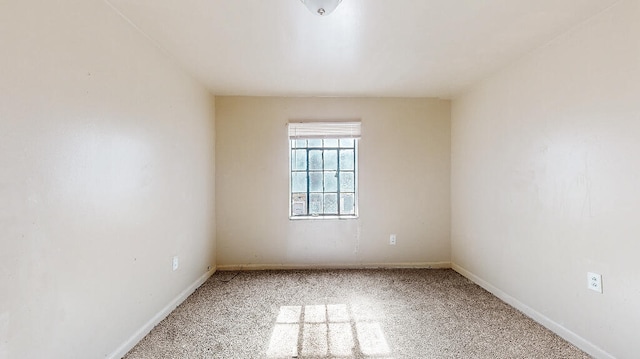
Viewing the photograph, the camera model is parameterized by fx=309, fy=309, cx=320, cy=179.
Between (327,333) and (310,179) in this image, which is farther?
(310,179)

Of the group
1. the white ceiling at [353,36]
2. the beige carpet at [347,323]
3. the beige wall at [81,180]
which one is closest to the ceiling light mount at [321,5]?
the white ceiling at [353,36]

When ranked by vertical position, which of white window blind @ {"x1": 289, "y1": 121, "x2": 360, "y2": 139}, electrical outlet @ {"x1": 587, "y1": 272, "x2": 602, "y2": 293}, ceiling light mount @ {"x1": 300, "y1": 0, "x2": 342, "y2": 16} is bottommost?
electrical outlet @ {"x1": 587, "y1": 272, "x2": 602, "y2": 293}

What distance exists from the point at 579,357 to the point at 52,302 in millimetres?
2931

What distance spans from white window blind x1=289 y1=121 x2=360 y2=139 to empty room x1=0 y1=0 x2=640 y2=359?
3 cm

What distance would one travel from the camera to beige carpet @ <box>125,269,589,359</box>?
1992 millimetres

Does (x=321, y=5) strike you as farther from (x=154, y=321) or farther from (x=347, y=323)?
(x=154, y=321)

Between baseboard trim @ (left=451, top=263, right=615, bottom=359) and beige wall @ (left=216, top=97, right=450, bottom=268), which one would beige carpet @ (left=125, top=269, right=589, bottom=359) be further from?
beige wall @ (left=216, top=97, right=450, bottom=268)

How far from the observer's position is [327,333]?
223cm

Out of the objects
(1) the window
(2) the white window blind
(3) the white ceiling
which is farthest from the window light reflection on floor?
(3) the white ceiling

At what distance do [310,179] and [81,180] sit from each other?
8.42ft

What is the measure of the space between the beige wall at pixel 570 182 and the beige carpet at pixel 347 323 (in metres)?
0.28

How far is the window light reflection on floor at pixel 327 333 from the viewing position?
1.99m

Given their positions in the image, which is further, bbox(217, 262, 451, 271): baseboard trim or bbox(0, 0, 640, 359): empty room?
bbox(217, 262, 451, 271): baseboard trim

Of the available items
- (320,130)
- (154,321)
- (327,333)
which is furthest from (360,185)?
(154,321)
